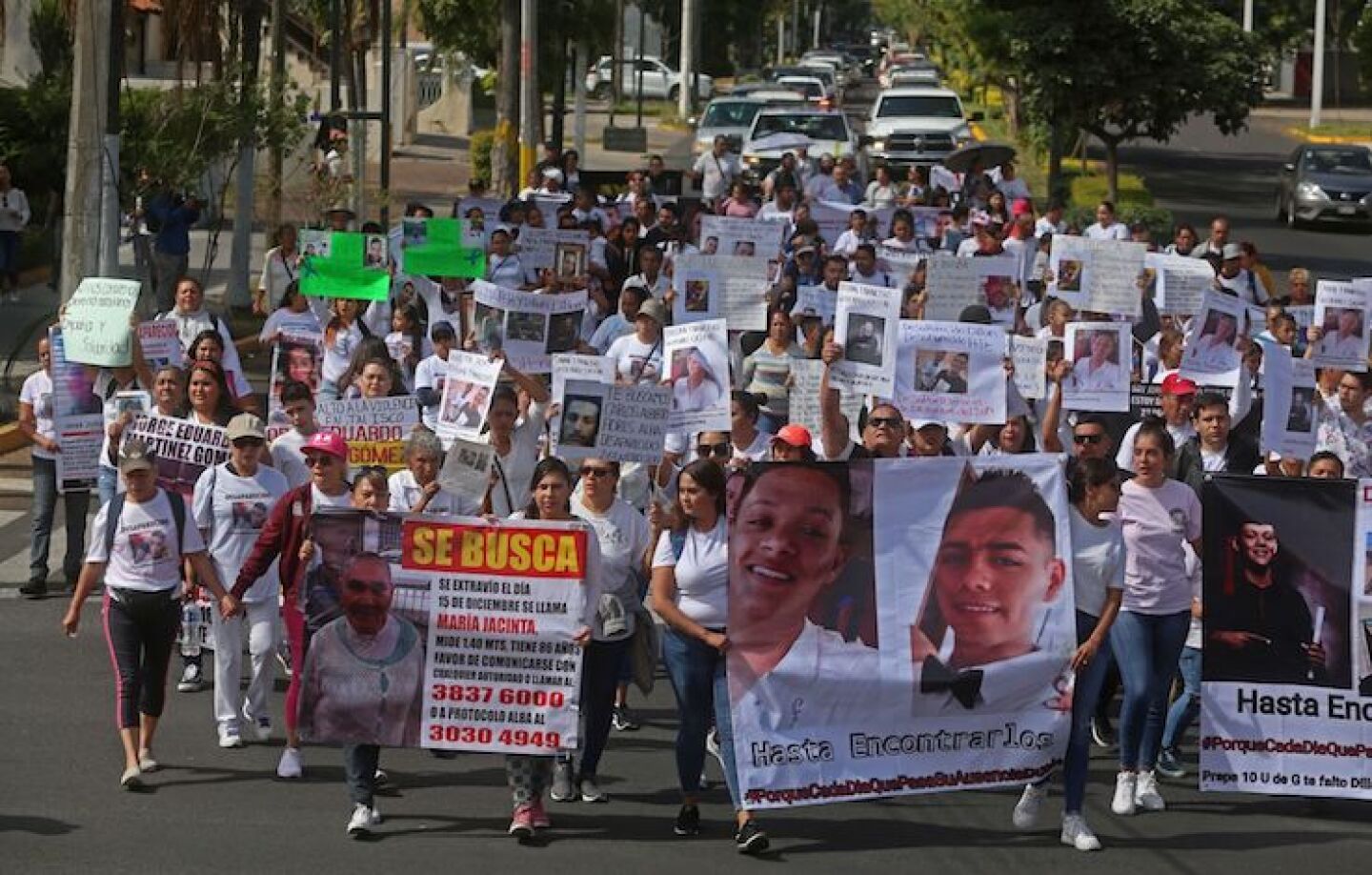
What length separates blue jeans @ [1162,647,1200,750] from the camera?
416 inches

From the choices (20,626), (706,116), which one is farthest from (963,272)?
(706,116)

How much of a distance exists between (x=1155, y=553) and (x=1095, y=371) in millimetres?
4377

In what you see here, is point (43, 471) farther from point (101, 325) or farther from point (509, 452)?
point (509, 452)

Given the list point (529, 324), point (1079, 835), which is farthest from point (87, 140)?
point (1079, 835)

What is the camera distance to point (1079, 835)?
9.55 metres

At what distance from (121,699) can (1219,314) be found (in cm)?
784

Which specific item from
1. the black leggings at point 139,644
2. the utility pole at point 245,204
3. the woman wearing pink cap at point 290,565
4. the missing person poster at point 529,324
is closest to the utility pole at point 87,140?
the missing person poster at point 529,324

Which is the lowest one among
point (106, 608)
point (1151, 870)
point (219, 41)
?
point (1151, 870)

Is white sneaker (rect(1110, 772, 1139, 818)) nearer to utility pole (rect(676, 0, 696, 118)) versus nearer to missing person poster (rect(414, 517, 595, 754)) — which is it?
missing person poster (rect(414, 517, 595, 754))

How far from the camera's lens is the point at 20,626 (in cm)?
1319

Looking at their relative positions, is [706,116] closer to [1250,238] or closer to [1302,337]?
[1250,238]

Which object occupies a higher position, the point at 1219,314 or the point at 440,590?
the point at 1219,314

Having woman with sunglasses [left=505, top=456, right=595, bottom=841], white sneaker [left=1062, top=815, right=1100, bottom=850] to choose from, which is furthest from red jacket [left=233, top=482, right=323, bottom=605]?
white sneaker [left=1062, top=815, right=1100, bottom=850]

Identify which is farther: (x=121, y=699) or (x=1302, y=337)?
(x=1302, y=337)
